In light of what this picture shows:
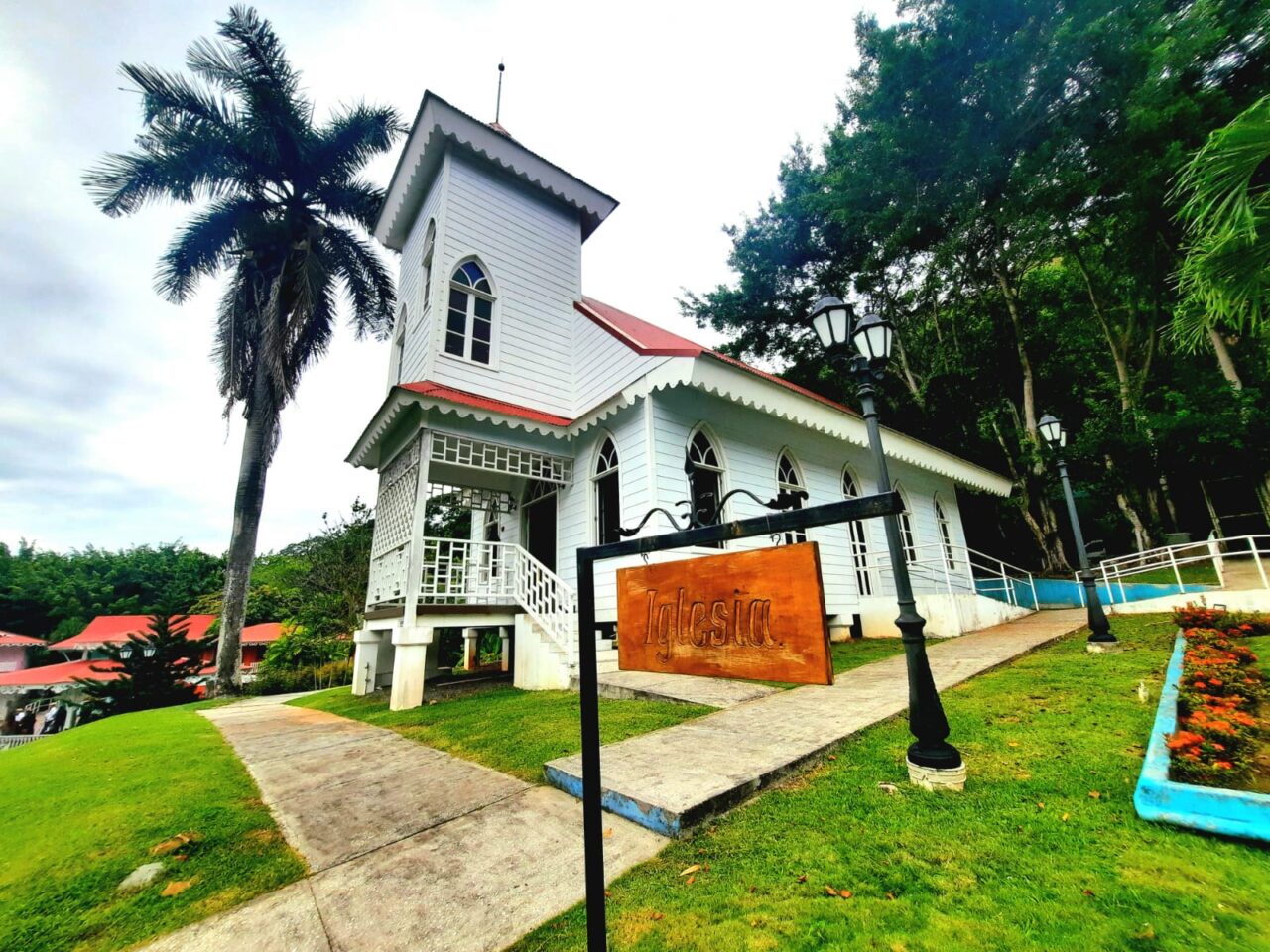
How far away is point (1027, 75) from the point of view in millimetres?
12484

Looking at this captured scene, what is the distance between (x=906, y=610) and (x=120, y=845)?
15.7 feet

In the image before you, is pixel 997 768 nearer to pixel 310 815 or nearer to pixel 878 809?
pixel 878 809

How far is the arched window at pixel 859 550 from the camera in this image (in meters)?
10.8

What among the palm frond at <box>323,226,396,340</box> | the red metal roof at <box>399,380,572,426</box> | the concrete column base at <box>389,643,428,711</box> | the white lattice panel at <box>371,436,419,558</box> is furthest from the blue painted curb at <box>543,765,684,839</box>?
the palm frond at <box>323,226,396,340</box>

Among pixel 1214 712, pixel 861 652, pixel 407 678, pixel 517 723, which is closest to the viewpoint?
pixel 1214 712

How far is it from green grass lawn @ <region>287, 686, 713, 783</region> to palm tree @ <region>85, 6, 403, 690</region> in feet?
32.3

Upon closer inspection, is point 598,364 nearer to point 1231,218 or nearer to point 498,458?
point 498,458

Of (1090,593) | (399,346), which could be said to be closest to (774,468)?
(1090,593)

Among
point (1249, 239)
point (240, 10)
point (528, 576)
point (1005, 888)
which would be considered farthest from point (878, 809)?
point (240, 10)

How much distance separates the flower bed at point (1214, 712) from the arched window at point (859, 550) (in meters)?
5.13

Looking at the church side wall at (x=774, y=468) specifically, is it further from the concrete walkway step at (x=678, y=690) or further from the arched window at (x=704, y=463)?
the concrete walkway step at (x=678, y=690)

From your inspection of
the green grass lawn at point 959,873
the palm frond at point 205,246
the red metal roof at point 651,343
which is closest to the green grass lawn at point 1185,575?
the red metal roof at point 651,343

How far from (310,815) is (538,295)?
9875 mm

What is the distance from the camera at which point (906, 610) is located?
3.28 metres
